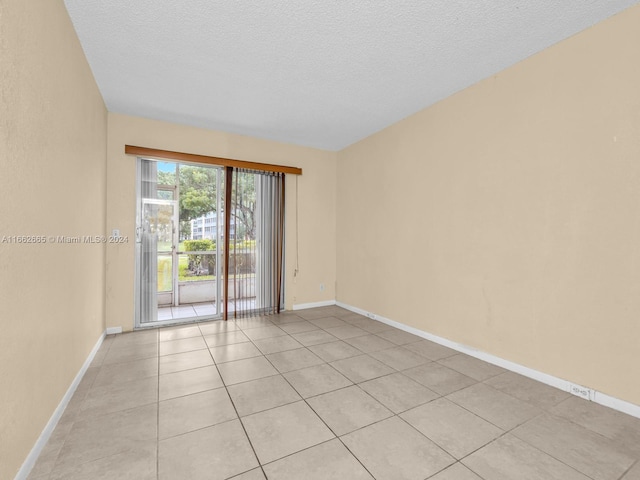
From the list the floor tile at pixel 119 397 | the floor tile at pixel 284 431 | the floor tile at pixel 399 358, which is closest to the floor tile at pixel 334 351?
the floor tile at pixel 399 358

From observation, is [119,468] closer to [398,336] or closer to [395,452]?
[395,452]

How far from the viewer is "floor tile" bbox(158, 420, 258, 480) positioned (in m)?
1.43

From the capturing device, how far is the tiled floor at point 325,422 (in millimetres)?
1468

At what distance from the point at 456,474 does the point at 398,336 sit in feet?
6.72

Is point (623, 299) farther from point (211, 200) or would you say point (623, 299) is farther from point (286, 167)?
point (211, 200)

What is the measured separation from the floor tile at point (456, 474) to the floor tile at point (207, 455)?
96 centimetres

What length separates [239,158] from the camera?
13.9 feet

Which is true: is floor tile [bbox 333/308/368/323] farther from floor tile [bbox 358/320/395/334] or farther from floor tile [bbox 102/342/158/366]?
floor tile [bbox 102/342/158/366]

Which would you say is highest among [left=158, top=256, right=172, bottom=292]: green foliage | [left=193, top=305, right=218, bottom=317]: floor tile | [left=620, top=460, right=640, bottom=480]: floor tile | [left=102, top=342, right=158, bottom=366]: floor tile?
[left=158, top=256, right=172, bottom=292]: green foliage

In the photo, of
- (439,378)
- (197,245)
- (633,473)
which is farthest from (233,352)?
(633,473)

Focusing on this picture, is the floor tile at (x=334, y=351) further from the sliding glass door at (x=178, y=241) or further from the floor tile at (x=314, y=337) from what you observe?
the sliding glass door at (x=178, y=241)

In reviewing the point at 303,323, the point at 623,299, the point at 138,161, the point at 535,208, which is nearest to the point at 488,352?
the point at 623,299

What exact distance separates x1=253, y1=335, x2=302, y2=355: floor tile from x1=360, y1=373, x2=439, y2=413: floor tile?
1056 mm

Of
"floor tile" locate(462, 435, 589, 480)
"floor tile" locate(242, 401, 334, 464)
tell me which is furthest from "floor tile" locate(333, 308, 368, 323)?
"floor tile" locate(462, 435, 589, 480)
